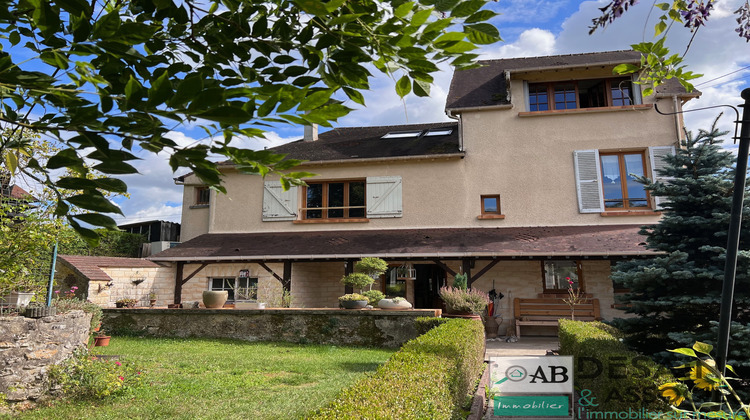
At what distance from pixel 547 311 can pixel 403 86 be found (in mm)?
10880

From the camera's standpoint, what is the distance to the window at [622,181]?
11.8 m

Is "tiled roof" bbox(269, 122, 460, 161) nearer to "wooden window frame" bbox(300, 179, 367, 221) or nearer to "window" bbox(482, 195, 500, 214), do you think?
"wooden window frame" bbox(300, 179, 367, 221)

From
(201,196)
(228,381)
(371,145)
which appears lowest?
(228,381)

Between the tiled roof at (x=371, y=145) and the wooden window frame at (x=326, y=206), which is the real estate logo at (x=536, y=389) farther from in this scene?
the tiled roof at (x=371, y=145)

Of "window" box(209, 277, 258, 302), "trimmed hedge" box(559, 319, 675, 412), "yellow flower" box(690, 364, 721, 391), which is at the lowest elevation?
"trimmed hedge" box(559, 319, 675, 412)

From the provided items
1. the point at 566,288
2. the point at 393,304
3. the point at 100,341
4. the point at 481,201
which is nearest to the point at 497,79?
the point at 481,201

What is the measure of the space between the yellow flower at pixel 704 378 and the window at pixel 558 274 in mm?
10093

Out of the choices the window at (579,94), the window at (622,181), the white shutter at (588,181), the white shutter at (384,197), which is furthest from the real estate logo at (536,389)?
the window at (579,94)

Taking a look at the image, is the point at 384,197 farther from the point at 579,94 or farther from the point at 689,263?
the point at 689,263

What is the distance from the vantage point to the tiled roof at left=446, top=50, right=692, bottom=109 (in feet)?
41.8

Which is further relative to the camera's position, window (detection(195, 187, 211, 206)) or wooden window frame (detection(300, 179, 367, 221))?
window (detection(195, 187, 211, 206))

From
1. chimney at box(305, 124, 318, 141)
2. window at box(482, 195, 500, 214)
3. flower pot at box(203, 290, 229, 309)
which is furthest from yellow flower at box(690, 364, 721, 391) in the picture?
chimney at box(305, 124, 318, 141)

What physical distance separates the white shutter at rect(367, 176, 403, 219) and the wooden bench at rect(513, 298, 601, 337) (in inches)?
162

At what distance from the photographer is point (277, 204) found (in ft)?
44.6
